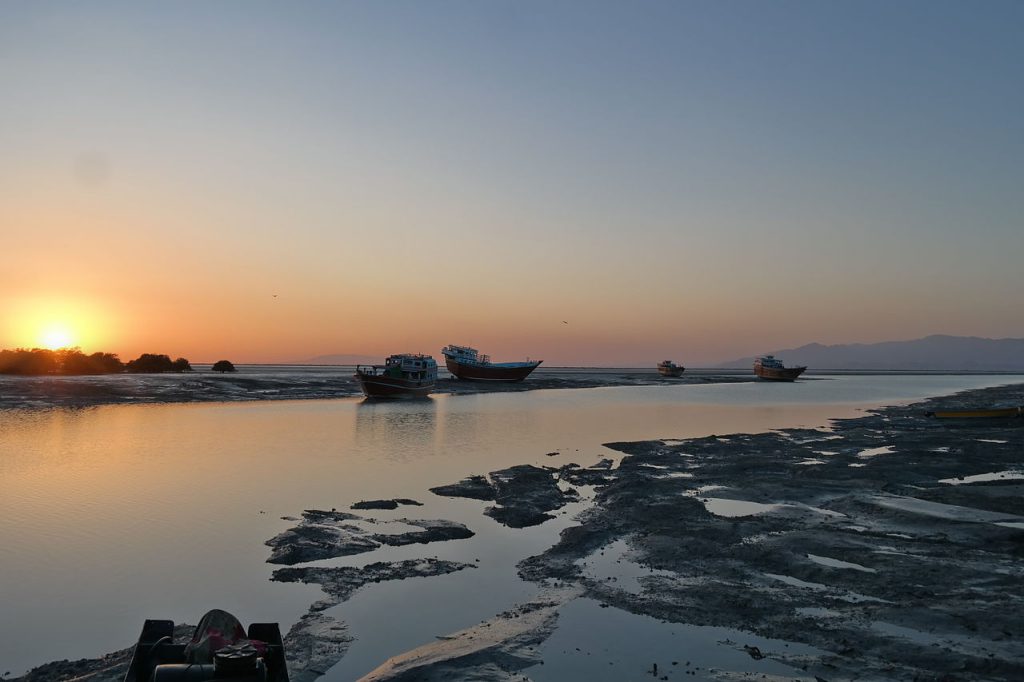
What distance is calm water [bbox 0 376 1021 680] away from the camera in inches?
362

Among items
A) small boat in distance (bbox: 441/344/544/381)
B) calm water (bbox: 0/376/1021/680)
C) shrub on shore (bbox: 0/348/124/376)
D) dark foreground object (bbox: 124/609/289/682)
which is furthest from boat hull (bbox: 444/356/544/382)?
dark foreground object (bbox: 124/609/289/682)

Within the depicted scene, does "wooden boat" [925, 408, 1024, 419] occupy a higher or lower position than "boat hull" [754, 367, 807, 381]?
lower

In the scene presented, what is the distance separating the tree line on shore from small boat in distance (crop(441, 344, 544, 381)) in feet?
130

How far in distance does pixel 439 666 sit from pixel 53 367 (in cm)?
8204

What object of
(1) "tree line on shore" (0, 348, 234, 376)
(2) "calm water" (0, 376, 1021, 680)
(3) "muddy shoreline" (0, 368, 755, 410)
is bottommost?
(2) "calm water" (0, 376, 1021, 680)

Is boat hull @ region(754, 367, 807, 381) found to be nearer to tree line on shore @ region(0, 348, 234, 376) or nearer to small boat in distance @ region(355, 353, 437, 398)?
small boat in distance @ region(355, 353, 437, 398)

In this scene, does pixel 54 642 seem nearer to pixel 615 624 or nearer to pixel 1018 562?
pixel 615 624

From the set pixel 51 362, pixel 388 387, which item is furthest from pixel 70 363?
pixel 388 387

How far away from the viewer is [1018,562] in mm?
11023

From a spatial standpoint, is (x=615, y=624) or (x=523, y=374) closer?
(x=615, y=624)

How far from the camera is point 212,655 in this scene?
668 cm

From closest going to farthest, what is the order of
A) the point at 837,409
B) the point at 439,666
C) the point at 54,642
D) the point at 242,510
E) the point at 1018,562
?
the point at 439,666 → the point at 54,642 → the point at 1018,562 → the point at 242,510 → the point at 837,409

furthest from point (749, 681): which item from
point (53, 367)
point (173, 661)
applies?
point (53, 367)

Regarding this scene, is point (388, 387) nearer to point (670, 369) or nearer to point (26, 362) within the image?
point (26, 362)
